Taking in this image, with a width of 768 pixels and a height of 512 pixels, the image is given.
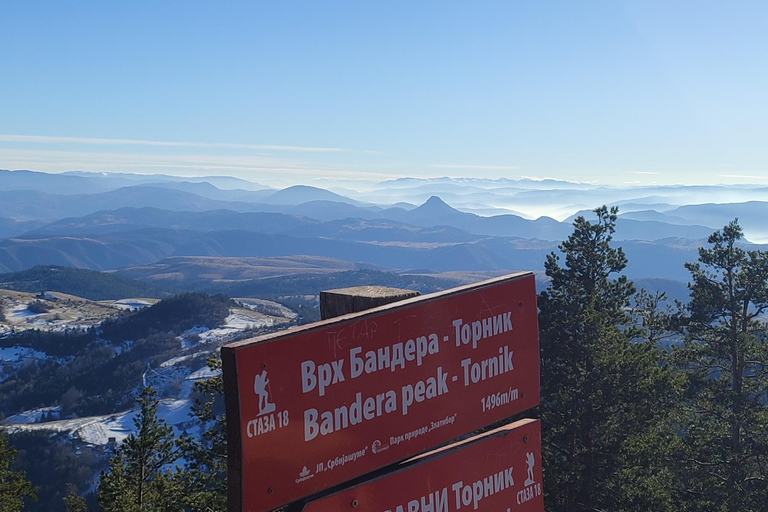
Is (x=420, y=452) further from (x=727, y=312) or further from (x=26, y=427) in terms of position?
(x=26, y=427)

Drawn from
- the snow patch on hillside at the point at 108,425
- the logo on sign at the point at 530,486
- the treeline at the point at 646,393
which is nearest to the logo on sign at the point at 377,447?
the logo on sign at the point at 530,486

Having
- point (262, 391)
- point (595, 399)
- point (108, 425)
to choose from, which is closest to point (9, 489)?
point (595, 399)

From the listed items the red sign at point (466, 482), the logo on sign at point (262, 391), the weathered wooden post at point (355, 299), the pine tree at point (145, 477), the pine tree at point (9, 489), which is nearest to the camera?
the logo on sign at point (262, 391)

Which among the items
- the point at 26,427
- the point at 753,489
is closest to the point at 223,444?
the point at 753,489

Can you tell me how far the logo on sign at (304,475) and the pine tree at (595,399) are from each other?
17.8 m

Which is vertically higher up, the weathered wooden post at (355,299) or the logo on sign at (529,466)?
the weathered wooden post at (355,299)

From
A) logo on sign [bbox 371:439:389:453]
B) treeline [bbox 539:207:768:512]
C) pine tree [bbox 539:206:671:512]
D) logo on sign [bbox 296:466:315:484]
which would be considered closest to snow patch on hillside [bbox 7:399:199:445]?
treeline [bbox 539:207:768:512]

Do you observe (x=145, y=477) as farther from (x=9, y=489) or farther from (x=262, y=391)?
(x=262, y=391)

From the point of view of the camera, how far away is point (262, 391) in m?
4.16

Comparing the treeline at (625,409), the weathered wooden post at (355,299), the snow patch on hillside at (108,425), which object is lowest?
the snow patch on hillside at (108,425)

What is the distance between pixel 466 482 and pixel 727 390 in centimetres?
2393

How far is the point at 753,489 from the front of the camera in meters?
23.0

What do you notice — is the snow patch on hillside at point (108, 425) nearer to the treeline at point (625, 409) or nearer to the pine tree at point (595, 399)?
the treeline at point (625, 409)

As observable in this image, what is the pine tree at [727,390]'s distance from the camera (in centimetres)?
2358
